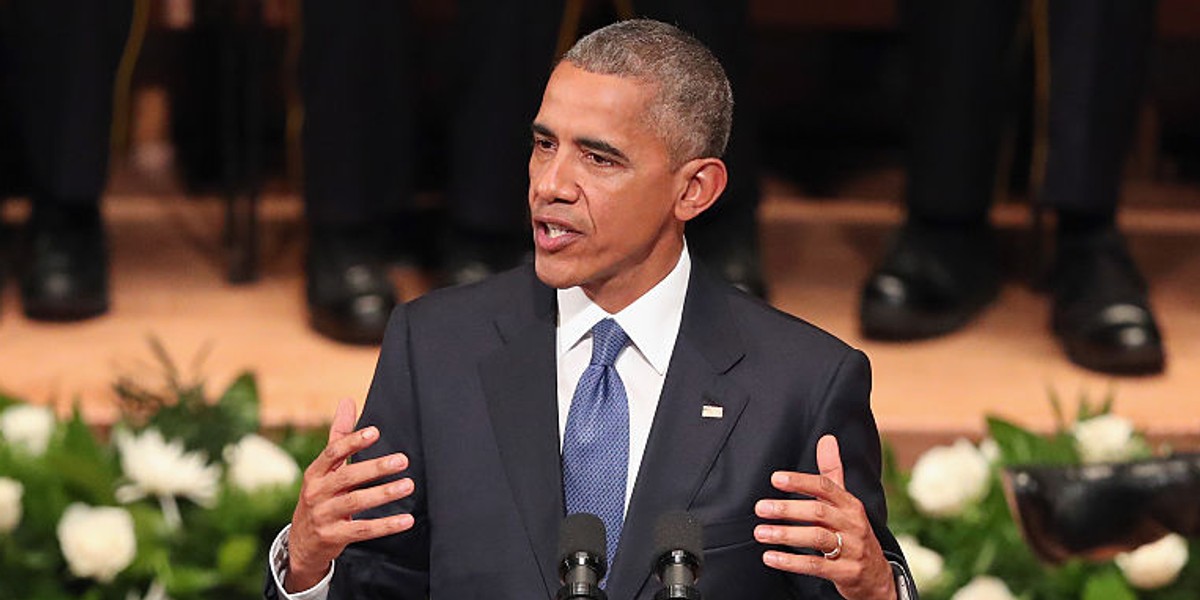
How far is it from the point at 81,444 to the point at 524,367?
3.15 ft

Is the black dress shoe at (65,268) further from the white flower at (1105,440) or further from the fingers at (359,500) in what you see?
the fingers at (359,500)

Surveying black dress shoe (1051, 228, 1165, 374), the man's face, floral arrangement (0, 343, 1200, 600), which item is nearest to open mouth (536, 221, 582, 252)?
the man's face

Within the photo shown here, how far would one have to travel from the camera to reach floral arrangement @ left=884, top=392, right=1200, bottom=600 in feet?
7.43

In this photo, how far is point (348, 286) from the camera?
2.91 metres

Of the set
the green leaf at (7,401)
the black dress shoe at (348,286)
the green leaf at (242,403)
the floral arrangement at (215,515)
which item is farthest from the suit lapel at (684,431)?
the black dress shoe at (348,286)

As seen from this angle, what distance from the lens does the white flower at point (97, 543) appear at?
2223 millimetres

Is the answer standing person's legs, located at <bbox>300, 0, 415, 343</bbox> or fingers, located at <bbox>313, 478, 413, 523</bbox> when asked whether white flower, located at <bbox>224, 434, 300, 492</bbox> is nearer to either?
standing person's legs, located at <bbox>300, 0, 415, 343</bbox>

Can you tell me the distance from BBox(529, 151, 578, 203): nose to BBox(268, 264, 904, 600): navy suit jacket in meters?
0.15

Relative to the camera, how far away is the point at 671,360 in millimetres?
1575

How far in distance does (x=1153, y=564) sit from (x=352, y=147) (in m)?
1.29

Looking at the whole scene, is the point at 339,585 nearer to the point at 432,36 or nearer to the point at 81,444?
the point at 81,444

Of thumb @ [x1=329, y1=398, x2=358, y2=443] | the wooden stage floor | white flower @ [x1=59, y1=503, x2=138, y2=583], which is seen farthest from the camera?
the wooden stage floor

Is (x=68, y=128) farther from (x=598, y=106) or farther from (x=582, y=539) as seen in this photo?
(x=582, y=539)

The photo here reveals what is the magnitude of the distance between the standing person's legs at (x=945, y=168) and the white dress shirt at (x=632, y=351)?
4.45 feet
